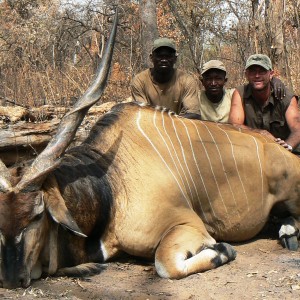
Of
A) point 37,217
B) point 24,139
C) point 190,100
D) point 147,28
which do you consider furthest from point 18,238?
point 147,28

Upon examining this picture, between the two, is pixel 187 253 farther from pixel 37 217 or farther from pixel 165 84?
pixel 165 84

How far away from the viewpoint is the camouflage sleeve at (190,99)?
4.97 metres

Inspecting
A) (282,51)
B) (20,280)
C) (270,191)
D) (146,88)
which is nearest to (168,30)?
(282,51)

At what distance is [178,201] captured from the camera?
10.7 feet

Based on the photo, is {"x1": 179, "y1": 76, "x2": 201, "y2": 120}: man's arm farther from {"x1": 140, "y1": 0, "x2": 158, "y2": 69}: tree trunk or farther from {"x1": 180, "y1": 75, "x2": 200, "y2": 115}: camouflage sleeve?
{"x1": 140, "y1": 0, "x2": 158, "y2": 69}: tree trunk

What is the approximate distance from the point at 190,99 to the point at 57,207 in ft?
8.30

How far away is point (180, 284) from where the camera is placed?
281 cm

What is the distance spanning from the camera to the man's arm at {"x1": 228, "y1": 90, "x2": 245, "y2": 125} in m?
4.59

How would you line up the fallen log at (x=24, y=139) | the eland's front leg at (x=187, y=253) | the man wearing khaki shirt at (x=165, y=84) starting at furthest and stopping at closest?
the man wearing khaki shirt at (x=165, y=84) < the fallen log at (x=24, y=139) < the eland's front leg at (x=187, y=253)

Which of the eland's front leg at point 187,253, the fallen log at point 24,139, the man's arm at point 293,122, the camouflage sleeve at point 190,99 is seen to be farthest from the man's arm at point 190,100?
the eland's front leg at point 187,253

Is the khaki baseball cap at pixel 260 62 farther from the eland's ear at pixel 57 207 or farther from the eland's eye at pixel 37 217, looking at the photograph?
the eland's eye at pixel 37 217

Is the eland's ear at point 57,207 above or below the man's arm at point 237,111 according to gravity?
below

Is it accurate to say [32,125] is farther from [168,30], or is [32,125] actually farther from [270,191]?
[168,30]

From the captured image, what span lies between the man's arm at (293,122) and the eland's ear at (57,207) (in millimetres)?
2008
